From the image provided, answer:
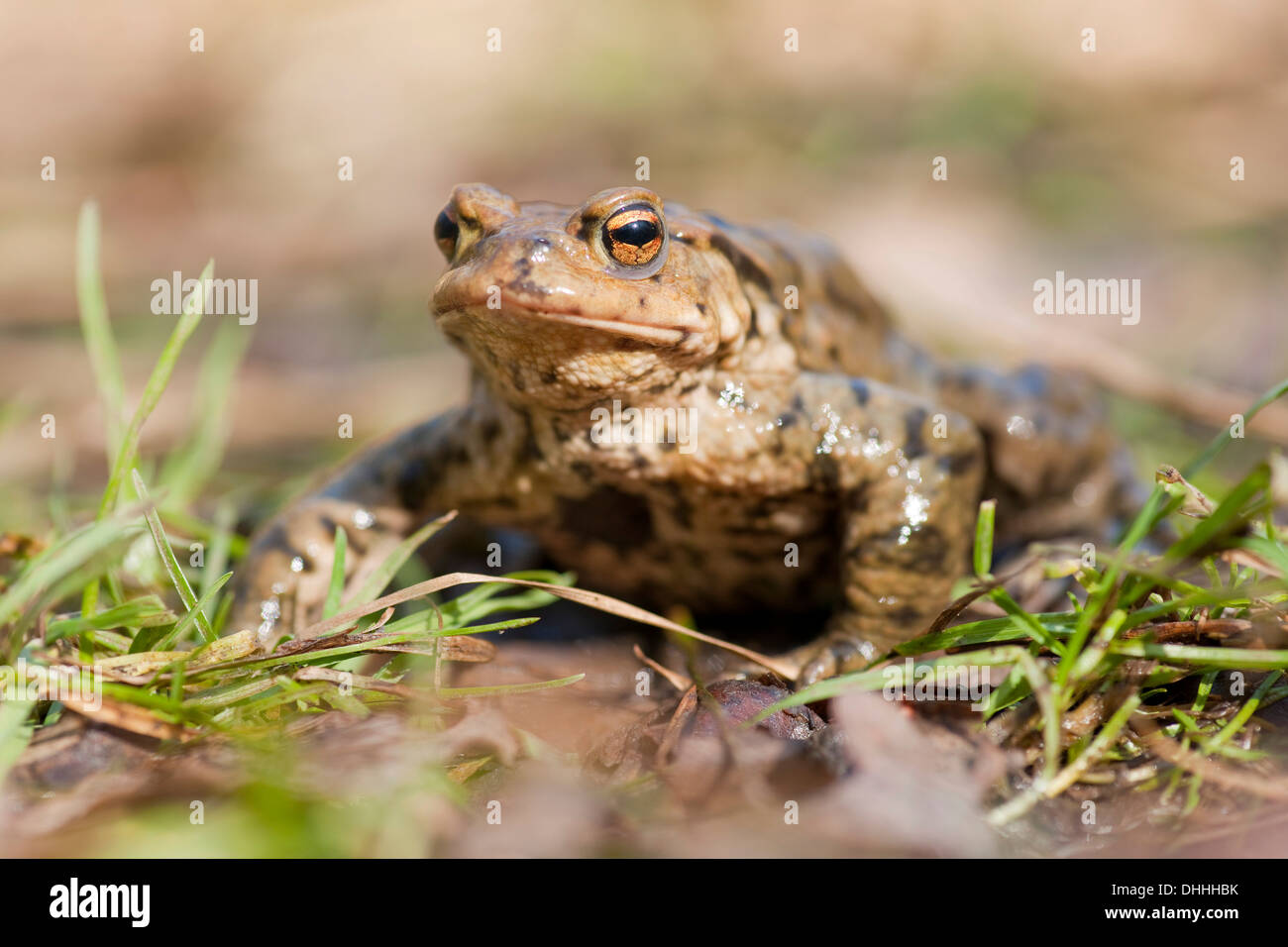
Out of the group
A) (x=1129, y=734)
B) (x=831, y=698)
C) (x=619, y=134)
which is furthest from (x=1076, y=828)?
(x=619, y=134)

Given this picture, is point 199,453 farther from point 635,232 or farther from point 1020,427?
point 1020,427

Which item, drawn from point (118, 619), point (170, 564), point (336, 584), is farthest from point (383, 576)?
point (118, 619)

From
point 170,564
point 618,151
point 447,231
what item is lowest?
point 170,564

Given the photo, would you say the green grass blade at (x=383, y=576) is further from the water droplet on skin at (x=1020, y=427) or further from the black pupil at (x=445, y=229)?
the water droplet on skin at (x=1020, y=427)

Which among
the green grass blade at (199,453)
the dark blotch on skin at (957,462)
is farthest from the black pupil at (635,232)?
the green grass blade at (199,453)
